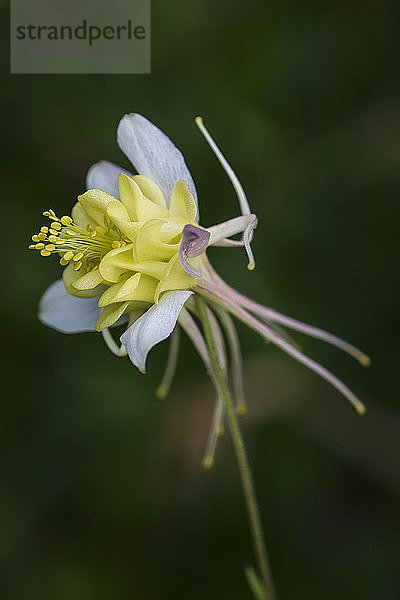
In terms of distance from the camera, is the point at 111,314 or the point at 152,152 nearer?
the point at 111,314

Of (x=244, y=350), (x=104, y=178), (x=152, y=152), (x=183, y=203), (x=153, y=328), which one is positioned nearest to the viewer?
(x=153, y=328)

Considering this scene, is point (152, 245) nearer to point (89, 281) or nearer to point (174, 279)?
point (174, 279)

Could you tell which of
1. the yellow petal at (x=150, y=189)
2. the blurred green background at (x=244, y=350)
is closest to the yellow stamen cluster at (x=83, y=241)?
the yellow petal at (x=150, y=189)

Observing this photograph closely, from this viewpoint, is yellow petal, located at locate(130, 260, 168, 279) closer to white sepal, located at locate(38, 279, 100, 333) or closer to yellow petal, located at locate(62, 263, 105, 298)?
yellow petal, located at locate(62, 263, 105, 298)

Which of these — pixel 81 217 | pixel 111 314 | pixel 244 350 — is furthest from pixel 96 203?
pixel 244 350

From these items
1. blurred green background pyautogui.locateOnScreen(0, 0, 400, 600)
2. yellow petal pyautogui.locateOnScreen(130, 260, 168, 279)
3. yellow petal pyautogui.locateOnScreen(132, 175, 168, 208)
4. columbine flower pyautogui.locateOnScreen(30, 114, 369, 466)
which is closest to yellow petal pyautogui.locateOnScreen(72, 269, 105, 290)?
columbine flower pyautogui.locateOnScreen(30, 114, 369, 466)

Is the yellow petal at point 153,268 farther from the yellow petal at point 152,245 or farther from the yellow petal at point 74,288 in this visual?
the yellow petal at point 74,288

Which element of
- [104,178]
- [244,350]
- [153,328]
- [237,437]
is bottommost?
[237,437]
